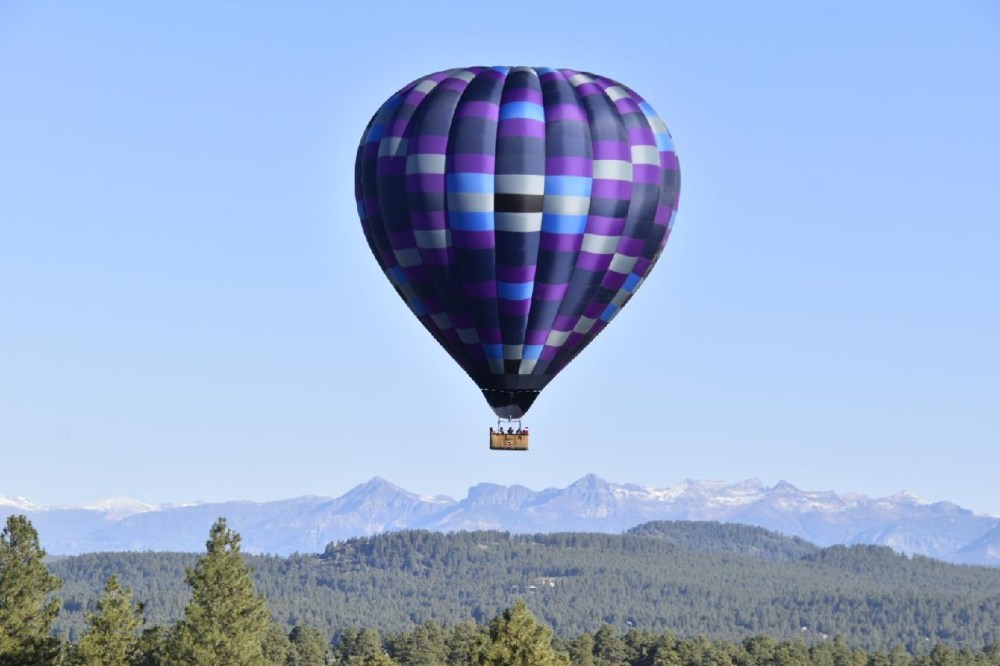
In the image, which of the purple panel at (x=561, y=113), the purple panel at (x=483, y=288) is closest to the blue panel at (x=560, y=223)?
the purple panel at (x=483, y=288)

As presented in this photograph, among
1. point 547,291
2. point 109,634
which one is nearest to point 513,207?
point 547,291

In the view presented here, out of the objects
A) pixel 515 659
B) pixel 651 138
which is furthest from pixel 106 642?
pixel 651 138

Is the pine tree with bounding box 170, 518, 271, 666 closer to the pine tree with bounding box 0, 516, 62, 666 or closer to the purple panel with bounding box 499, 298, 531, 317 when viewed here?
the pine tree with bounding box 0, 516, 62, 666

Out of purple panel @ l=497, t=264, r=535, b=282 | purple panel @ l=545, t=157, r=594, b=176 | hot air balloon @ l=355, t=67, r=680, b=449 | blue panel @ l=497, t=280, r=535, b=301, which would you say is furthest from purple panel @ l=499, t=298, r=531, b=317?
purple panel @ l=545, t=157, r=594, b=176

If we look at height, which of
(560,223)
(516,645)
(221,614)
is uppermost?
(560,223)

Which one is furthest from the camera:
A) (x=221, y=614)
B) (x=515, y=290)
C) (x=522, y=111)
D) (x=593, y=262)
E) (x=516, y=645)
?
(x=221, y=614)

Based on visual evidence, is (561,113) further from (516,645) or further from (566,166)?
(516,645)

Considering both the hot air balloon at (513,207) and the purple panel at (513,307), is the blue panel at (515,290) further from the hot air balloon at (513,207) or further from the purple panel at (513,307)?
the purple panel at (513,307)
